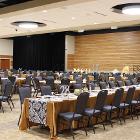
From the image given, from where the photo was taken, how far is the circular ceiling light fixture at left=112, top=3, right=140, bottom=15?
11.7 meters

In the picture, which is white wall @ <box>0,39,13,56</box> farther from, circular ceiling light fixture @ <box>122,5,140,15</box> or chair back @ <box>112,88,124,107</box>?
chair back @ <box>112,88,124,107</box>

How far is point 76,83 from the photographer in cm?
1133

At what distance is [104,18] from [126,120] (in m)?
7.29

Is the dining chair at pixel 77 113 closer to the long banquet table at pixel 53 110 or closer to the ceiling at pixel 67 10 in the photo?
the long banquet table at pixel 53 110

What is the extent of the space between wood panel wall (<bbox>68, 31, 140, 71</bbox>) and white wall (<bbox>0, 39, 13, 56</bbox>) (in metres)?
7.12

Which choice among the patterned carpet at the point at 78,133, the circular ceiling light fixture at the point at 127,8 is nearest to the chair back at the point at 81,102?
the patterned carpet at the point at 78,133

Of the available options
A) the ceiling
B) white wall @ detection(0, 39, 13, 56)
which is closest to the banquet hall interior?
the ceiling

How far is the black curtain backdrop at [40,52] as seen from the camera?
2619 cm

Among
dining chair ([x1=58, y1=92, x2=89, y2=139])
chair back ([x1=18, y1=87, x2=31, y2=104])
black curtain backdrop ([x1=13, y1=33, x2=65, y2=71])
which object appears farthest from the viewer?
black curtain backdrop ([x1=13, y1=33, x2=65, y2=71])

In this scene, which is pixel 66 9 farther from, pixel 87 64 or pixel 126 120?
pixel 87 64

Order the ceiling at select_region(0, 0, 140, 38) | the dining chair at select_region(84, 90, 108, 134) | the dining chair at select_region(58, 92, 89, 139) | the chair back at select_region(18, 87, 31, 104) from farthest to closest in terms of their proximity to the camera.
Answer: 1. the ceiling at select_region(0, 0, 140, 38)
2. the chair back at select_region(18, 87, 31, 104)
3. the dining chair at select_region(84, 90, 108, 134)
4. the dining chair at select_region(58, 92, 89, 139)

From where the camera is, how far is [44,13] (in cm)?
1314

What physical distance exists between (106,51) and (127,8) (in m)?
12.2

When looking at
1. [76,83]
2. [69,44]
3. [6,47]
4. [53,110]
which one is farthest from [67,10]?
[6,47]
